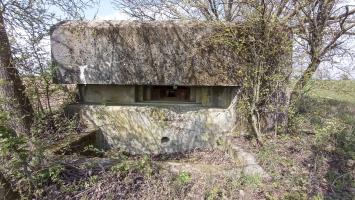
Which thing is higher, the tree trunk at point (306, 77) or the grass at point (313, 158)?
the tree trunk at point (306, 77)

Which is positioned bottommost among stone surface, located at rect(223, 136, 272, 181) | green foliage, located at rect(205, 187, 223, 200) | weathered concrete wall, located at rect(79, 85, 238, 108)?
green foliage, located at rect(205, 187, 223, 200)

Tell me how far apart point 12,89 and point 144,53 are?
2226 mm

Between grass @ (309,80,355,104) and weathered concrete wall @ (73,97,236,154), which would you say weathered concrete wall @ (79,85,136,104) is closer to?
weathered concrete wall @ (73,97,236,154)

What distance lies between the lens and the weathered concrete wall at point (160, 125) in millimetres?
5574

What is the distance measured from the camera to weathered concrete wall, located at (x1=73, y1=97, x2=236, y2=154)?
219 inches

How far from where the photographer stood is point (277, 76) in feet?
15.8

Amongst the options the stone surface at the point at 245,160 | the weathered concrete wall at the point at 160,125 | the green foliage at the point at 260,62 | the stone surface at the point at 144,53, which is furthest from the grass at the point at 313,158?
the stone surface at the point at 144,53

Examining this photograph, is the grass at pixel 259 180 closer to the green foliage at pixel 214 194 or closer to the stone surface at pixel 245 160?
the green foliage at pixel 214 194

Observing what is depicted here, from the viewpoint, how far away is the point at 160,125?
18.5 feet

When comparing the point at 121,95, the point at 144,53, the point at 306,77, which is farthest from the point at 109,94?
the point at 306,77

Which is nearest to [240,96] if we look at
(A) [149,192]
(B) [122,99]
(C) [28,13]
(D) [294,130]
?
(D) [294,130]

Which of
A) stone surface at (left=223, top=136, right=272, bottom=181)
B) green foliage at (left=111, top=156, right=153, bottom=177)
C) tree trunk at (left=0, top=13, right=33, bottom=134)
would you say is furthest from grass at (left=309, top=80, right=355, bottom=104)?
tree trunk at (left=0, top=13, right=33, bottom=134)

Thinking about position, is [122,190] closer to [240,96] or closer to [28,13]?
[240,96]

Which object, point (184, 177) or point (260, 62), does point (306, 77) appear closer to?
point (260, 62)
